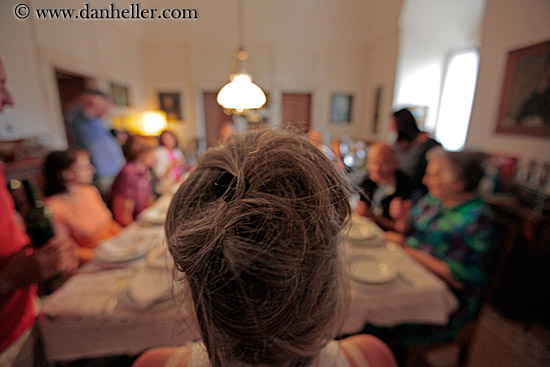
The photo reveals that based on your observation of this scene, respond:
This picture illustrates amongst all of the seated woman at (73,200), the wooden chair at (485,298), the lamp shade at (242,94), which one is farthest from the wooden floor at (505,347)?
the seated woman at (73,200)

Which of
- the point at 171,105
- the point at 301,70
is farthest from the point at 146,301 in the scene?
the point at 301,70

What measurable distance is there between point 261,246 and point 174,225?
176 millimetres

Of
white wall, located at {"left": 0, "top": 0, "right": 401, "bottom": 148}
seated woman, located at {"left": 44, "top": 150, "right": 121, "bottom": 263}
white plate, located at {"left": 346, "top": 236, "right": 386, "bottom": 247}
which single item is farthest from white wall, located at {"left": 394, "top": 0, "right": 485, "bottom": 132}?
seated woman, located at {"left": 44, "top": 150, "right": 121, "bottom": 263}

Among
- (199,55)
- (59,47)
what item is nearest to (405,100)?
(199,55)

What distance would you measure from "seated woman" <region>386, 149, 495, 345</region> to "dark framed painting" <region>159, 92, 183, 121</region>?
5780 mm

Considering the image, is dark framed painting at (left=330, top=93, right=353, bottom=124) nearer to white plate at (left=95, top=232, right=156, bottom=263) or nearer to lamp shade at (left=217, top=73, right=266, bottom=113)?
lamp shade at (left=217, top=73, right=266, bottom=113)

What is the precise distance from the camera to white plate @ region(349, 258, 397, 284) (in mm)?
920

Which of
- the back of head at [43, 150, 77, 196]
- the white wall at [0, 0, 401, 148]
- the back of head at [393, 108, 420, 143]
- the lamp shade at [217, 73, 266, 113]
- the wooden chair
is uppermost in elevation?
the white wall at [0, 0, 401, 148]

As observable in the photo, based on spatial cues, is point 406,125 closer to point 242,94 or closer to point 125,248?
point 242,94

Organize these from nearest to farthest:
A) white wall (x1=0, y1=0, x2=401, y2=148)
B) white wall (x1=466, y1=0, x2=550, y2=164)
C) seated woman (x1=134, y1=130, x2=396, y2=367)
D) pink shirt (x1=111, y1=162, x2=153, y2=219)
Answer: seated woman (x1=134, y1=130, x2=396, y2=367)
white wall (x1=466, y1=0, x2=550, y2=164)
pink shirt (x1=111, y1=162, x2=153, y2=219)
white wall (x1=0, y1=0, x2=401, y2=148)

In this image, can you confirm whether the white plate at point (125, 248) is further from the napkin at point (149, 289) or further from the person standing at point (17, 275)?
the person standing at point (17, 275)

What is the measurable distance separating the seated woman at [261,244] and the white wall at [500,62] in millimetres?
2160

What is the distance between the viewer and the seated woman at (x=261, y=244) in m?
0.33

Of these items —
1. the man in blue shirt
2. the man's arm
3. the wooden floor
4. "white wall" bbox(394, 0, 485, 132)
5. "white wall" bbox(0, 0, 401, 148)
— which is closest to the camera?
the man's arm
